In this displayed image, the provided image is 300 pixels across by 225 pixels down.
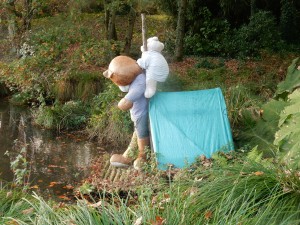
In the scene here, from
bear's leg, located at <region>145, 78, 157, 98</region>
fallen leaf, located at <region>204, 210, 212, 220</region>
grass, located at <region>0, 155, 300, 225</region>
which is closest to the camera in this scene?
grass, located at <region>0, 155, 300, 225</region>

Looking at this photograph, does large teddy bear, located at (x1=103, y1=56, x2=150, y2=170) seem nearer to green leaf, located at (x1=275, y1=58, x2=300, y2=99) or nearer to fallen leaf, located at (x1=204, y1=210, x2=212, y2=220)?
green leaf, located at (x1=275, y1=58, x2=300, y2=99)

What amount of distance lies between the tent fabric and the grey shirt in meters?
0.17

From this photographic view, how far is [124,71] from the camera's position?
6.75 meters

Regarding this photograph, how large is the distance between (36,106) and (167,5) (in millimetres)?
6100

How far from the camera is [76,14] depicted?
42.8ft

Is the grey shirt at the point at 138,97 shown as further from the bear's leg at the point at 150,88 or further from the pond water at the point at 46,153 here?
the pond water at the point at 46,153

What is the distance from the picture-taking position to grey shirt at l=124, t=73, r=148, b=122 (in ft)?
22.1

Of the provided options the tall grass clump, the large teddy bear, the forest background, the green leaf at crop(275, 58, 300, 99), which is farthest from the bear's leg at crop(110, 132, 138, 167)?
the green leaf at crop(275, 58, 300, 99)

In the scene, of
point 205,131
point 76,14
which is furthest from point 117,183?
point 76,14

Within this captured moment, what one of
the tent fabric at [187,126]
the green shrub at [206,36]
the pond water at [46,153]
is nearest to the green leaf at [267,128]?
the tent fabric at [187,126]

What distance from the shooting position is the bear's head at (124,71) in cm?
676

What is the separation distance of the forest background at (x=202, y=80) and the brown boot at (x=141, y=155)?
41.2 inches

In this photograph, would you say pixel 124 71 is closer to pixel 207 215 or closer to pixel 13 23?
pixel 207 215

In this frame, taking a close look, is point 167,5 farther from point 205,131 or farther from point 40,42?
point 205,131
